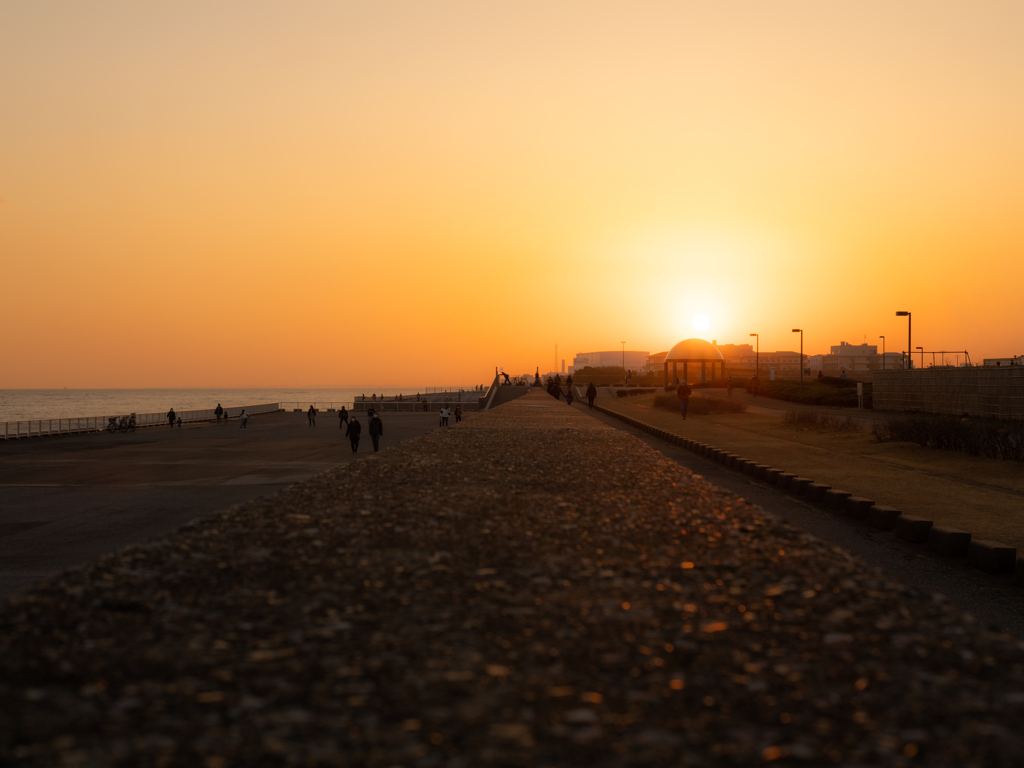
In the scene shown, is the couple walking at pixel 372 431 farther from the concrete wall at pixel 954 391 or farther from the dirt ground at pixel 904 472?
the concrete wall at pixel 954 391

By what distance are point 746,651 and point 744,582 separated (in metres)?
1.20

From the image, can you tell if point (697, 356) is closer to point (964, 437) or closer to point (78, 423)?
point (964, 437)

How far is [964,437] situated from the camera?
835 inches

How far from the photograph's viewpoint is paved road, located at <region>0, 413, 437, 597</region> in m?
12.1

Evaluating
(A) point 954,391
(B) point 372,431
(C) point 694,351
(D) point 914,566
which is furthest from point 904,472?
(C) point 694,351

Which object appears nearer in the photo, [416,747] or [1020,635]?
[416,747]

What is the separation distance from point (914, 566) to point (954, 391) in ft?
111

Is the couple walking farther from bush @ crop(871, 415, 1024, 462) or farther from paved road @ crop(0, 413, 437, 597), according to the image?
bush @ crop(871, 415, 1024, 462)

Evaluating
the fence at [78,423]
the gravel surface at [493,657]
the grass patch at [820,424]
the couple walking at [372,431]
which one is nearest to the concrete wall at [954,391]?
the grass patch at [820,424]

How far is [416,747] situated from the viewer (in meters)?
2.69

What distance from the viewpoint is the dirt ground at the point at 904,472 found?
11844mm

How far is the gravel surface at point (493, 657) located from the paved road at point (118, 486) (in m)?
1.98

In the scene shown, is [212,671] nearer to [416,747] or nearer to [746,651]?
[416,747]

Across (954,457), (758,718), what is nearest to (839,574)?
(758,718)
